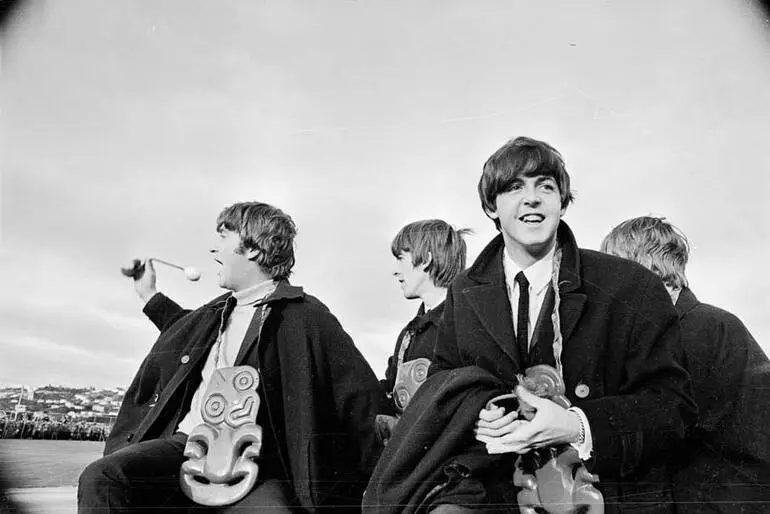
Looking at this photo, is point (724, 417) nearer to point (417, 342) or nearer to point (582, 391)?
point (582, 391)

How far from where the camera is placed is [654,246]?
6.73 feet

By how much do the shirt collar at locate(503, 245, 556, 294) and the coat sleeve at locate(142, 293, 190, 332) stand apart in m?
0.90

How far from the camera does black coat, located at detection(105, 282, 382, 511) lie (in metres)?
1.97

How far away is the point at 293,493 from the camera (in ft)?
6.34

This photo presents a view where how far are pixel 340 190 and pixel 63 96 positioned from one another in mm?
833

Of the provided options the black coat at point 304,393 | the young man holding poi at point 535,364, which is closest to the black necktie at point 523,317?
the young man holding poi at point 535,364

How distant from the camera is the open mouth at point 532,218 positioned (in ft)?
5.99

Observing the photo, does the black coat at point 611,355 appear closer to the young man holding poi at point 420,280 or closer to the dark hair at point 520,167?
the dark hair at point 520,167

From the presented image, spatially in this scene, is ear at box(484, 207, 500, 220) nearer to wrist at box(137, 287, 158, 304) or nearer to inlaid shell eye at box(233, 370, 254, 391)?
inlaid shell eye at box(233, 370, 254, 391)

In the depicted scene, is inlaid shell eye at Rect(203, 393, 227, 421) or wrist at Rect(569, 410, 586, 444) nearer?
wrist at Rect(569, 410, 586, 444)

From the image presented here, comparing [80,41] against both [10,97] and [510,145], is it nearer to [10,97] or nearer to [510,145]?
[10,97]

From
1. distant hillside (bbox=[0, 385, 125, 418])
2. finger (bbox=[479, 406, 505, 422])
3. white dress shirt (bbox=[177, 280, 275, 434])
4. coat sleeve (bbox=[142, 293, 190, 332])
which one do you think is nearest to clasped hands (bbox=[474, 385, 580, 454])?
finger (bbox=[479, 406, 505, 422])

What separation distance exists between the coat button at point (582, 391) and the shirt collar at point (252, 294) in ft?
2.69

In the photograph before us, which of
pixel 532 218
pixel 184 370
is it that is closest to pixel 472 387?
pixel 532 218
